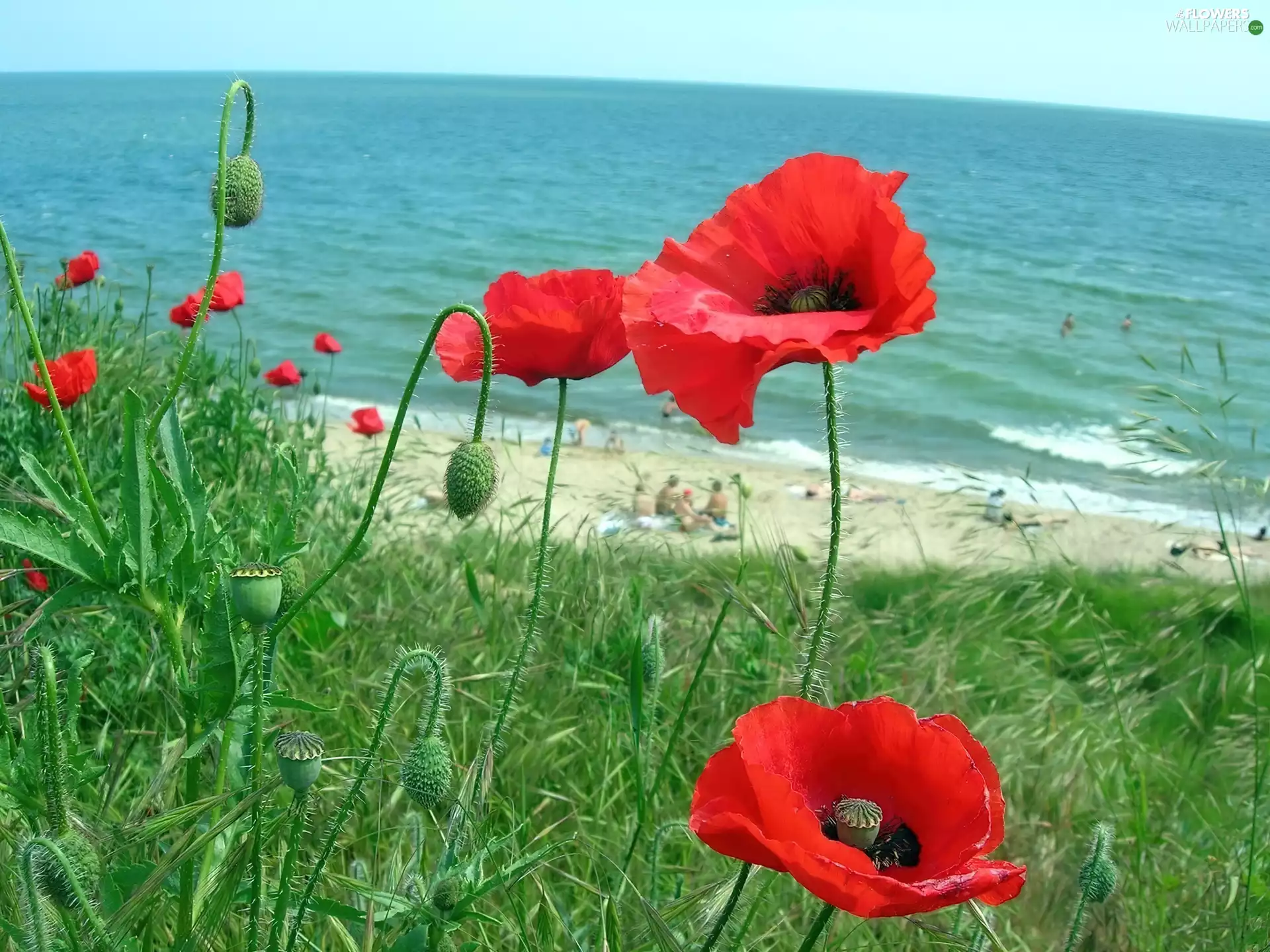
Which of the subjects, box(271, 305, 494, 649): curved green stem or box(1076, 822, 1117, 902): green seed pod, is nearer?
box(271, 305, 494, 649): curved green stem

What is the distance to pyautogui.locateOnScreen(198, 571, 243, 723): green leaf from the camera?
1063 millimetres

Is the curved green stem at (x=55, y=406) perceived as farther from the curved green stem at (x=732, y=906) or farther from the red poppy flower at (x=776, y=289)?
the curved green stem at (x=732, y=906)

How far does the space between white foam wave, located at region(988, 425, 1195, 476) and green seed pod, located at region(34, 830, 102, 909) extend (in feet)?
27.3

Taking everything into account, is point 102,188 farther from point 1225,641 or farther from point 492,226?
point 1225,641

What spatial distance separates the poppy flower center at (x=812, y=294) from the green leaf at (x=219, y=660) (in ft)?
1.87

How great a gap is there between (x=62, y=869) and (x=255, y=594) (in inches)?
13.7

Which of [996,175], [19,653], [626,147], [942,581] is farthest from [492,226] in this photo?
[626,147]

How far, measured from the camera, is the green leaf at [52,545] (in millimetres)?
1146

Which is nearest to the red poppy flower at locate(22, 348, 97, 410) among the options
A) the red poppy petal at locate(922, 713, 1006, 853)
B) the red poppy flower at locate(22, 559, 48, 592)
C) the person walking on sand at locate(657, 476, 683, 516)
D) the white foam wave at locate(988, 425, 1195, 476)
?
the red poppy flower at locate(22, 559, 48, 592)

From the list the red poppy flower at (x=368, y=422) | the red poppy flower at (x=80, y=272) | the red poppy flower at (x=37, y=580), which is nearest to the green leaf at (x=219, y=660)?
the red poppy flower at (x=37, y=580)

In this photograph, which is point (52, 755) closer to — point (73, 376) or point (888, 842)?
point (888, 842)

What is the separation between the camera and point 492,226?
2050 centimetres

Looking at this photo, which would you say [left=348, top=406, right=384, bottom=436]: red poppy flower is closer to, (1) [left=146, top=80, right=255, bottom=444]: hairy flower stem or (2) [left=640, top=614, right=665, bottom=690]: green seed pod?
(2) [left=640, top=614, right=665, bottom=690]: green seed pod

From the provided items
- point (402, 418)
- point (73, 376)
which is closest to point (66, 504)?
point (402, 418)
